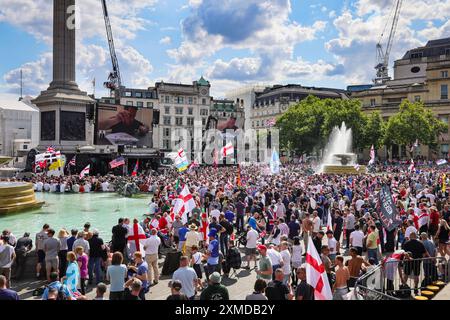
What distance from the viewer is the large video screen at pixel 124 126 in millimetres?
57625

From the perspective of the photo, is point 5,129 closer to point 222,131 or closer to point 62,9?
point 222,131

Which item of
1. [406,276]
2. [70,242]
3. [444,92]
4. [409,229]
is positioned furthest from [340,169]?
[444,92]

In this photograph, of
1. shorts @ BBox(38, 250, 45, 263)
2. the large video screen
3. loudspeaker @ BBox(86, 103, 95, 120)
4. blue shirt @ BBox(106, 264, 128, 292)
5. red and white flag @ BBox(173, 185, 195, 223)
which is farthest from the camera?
the large video screen

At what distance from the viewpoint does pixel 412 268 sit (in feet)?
34.6

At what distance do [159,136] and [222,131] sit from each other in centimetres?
2577

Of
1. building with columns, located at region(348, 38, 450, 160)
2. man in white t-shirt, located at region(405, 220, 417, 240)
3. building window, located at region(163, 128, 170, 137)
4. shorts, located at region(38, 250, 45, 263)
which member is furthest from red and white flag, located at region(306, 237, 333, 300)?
building window, located at region(163, 128, 170, 137)

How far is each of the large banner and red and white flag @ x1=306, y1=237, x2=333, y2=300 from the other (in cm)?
599

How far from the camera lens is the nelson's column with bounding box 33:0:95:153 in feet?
144

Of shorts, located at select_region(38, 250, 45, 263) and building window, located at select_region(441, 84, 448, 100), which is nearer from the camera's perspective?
shorts, located at select_region(38, 250, 45, 263)

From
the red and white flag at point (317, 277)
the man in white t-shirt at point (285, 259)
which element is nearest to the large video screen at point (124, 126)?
the man in white t-shirt at point (285, 259)

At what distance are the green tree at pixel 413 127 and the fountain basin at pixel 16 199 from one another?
59.9 meters

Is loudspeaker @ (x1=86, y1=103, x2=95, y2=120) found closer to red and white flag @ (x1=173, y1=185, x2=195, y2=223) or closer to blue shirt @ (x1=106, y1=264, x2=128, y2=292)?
red and white flag @ (x1=173, y1=185, x2=195, y2=223)

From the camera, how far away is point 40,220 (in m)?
20.8
